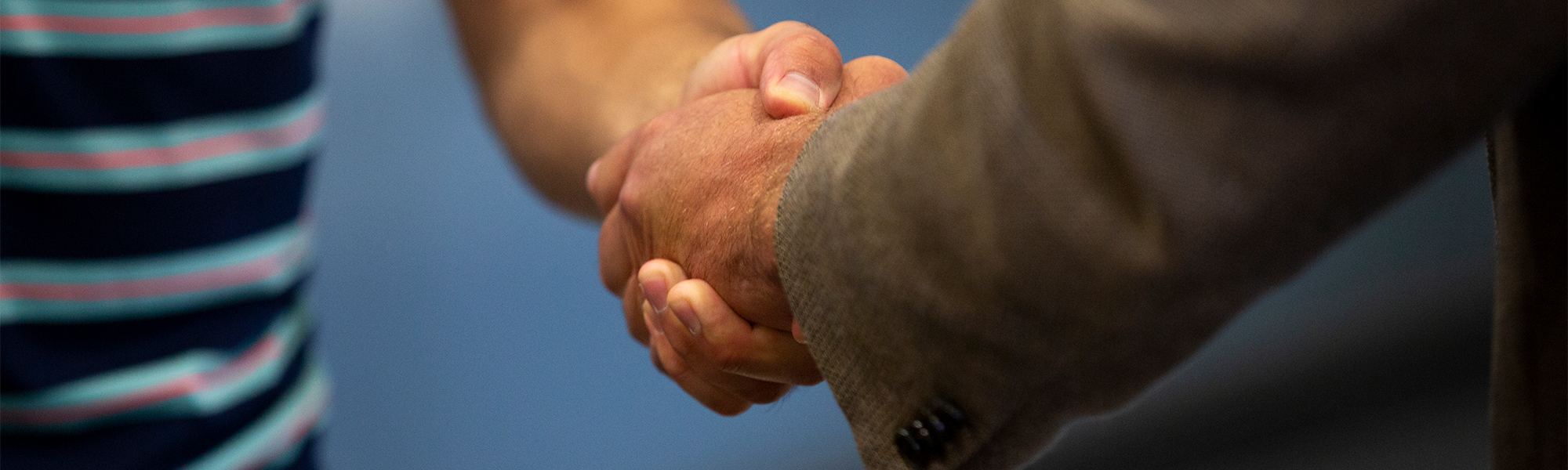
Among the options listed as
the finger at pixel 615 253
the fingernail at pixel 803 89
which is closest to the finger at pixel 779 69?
the fingernail at pixel 803 89

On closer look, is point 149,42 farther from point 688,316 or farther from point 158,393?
point 688,316

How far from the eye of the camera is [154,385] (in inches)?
25.9

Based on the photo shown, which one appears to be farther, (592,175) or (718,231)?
(592,175)

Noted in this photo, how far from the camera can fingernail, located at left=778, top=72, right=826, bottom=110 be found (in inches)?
27.4

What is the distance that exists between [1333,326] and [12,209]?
2722mm

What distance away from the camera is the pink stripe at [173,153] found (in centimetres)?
63

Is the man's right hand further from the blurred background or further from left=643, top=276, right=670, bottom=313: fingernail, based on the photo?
the blurred background

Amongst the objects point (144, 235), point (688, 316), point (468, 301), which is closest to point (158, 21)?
point (144, 235)

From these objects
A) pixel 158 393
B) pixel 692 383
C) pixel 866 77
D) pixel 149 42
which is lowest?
pixel 692 383

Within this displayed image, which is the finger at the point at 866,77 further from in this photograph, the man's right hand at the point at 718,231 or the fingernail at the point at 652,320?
the fingernail at the point at 652,320

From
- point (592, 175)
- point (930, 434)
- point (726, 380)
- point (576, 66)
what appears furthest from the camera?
point (576, 66)

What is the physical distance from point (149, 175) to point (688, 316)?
348mm

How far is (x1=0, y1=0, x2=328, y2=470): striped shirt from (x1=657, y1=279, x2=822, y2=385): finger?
30 cm

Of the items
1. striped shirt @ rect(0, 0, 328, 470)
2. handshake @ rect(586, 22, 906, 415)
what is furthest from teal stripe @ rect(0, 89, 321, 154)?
handshake @ rect(586, 22, 906, 415)
